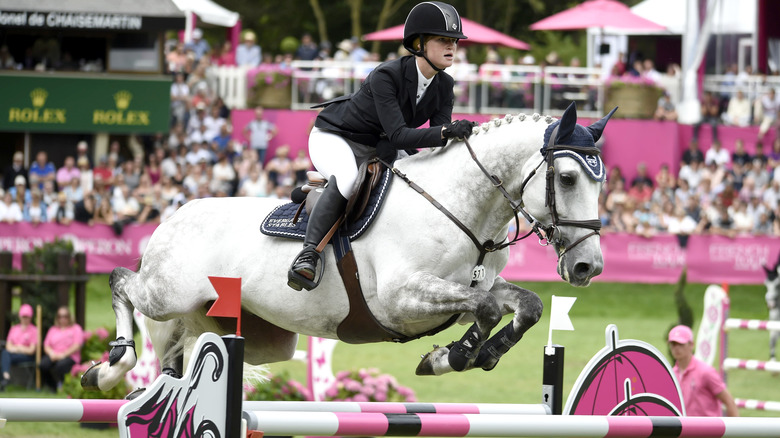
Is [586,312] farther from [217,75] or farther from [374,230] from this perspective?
[374,230]

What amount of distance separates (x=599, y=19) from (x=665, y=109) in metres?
2.23

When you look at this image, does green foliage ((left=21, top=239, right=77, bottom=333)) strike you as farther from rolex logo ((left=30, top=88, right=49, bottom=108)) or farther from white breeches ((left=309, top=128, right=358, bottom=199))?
rolex logo ((left=30, top=88, right=49, bottom=108))

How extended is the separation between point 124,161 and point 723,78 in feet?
35.4

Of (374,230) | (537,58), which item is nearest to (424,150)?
(374,230)

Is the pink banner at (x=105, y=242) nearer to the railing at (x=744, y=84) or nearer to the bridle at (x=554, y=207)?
the bridle at (x=554, y=207)

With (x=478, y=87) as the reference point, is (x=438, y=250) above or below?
below

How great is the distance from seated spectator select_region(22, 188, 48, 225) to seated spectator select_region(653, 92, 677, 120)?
33.9 ft

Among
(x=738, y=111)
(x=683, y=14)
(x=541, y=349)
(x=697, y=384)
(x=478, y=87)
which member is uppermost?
(x=683, y=14)

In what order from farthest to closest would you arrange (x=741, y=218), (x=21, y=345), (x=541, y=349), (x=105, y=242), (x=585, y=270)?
(x=741, y=218) < (x=105, y=242) < (x=541, y=349) < (x=21, y=345) < (x=585, y=270)

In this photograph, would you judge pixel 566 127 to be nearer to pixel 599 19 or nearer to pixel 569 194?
pixel 569 194

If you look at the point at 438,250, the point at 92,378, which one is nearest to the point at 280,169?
the point at 92,378

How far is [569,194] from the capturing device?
4.75 metres

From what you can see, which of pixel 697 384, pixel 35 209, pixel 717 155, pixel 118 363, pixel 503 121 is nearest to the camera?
pixel 503 121

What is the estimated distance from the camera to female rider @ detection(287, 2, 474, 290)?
193 inches
